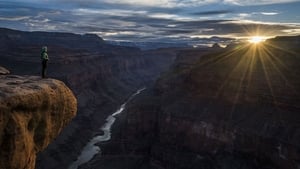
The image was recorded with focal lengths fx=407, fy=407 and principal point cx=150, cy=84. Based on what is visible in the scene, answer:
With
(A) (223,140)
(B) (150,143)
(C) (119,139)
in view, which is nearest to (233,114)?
(A) (223,140)

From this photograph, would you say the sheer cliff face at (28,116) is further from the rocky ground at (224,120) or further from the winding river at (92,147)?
the winding river at (92,147)

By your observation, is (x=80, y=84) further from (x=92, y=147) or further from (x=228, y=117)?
(x=228, y=117)

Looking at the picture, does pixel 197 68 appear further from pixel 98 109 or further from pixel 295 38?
pixel 98 109

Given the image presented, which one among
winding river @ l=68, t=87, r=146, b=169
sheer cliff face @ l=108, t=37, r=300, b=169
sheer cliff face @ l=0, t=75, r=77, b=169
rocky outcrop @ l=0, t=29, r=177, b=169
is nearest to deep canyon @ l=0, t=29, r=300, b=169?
sheer cliff face @ l=108, t=37, r=300, b=169

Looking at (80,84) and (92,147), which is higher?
(80,84)

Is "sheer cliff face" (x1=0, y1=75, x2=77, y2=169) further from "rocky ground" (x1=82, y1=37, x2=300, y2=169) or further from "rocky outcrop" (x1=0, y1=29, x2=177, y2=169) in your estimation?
"rocky outcrop" (x1=0, y1=29, x2=177, y2=169)

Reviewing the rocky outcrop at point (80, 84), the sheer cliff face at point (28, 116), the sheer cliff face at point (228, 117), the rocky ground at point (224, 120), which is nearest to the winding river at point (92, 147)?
the rocky outcrop at point (80, 84)

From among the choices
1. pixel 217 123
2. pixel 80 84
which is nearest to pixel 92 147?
pixel 217 123
